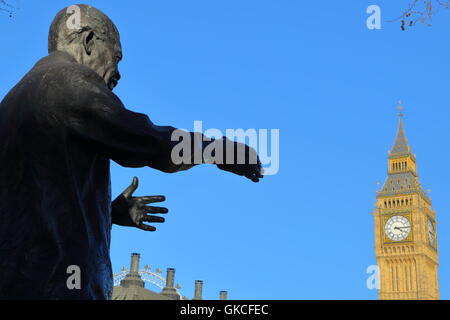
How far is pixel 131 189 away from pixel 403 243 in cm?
7286

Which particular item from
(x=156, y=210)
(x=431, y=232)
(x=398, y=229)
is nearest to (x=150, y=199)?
(x=156, y=210)

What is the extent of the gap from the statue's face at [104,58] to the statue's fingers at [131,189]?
0.52 m

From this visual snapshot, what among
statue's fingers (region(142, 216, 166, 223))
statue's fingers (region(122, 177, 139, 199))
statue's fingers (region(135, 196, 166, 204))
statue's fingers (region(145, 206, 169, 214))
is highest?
statue's fingers (region(122, 177, 139, 199))

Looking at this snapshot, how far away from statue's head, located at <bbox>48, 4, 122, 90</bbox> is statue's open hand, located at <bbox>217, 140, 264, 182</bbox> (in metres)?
0.54

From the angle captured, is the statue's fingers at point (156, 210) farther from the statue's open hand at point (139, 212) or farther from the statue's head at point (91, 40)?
the statue's head at point (91, 40)

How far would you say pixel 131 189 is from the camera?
312cm

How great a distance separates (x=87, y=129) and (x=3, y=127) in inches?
13.0

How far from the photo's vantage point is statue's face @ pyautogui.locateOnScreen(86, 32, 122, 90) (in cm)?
271

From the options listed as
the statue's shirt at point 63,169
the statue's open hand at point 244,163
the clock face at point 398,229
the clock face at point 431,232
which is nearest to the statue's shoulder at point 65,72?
the statue's shirt at point 63,169

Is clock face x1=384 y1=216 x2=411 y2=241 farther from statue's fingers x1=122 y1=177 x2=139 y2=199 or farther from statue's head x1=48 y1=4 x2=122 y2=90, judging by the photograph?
statue's head x1=48 y1=4 x2=122 y2=90

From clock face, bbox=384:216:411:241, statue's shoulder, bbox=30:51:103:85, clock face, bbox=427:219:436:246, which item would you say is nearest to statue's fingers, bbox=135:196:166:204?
statue's shoulder, bbox=30:51:103:85

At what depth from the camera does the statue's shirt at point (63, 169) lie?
2383 mm

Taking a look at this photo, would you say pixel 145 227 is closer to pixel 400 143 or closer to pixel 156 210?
pixel 156 210
